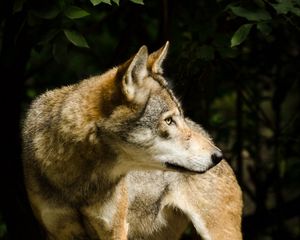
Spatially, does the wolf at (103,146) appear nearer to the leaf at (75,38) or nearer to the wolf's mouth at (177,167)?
the wolf's mouth at (177,167)

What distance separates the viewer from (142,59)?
16.5 feet

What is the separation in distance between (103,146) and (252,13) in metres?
1.59

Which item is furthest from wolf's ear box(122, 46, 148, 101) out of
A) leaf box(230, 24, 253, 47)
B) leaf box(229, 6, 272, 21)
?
leaf box(229, 6, 272, 21)

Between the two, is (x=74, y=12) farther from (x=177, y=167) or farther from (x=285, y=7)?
(x=285, y=7)

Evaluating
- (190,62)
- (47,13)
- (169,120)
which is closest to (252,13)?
(190,62)

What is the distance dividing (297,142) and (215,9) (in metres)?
2.23

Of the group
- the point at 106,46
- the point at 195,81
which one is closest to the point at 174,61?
the point at 195,81

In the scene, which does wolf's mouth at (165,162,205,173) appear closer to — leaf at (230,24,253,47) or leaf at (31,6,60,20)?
leaf at (230,24,253,47)

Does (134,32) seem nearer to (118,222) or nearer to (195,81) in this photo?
(195,81)

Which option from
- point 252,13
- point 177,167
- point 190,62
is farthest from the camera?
point 190,62

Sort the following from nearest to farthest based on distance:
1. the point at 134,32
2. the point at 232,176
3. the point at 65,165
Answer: the point at 65,165 → the point at 232,176 → the point at 134,32

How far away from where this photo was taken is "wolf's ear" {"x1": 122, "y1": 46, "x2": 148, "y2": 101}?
499cm

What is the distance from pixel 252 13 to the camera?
5.75m

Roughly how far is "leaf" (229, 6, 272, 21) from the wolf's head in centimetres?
78
